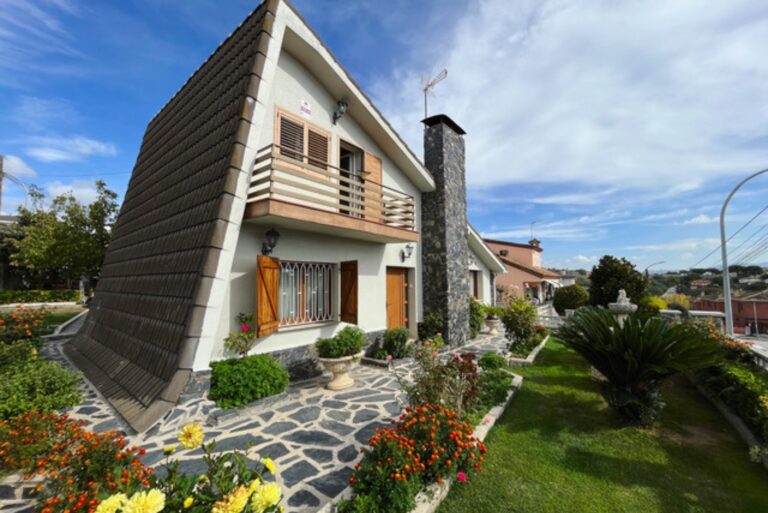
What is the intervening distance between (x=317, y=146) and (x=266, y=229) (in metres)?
3.26

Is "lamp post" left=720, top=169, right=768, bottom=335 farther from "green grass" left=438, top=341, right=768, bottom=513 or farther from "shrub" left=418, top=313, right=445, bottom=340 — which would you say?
"shrub" left=418, top=313, right=445, bottom=340

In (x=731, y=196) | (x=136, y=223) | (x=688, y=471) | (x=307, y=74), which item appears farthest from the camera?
(x=731, y=196)

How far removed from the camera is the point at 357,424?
6016mm

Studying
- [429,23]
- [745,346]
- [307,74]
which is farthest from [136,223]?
[745,346]

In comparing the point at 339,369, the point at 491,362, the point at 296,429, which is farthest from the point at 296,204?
the point at 491,362

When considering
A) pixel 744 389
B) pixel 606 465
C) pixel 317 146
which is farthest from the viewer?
pixel 317 146

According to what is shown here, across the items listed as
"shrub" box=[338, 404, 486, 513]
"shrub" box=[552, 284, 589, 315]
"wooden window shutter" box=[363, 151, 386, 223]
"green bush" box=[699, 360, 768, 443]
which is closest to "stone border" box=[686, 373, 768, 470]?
"green bush" box=[699, 360, 768, 443]

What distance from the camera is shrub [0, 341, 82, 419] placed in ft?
17.3

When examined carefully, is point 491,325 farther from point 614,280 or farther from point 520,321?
point 614,280

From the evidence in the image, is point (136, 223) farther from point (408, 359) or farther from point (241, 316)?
point (408, 359)

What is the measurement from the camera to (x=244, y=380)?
6.43m

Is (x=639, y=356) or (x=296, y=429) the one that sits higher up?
(x=639, y=356)

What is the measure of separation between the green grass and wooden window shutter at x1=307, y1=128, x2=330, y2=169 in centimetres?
814

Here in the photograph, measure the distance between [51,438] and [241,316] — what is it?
342cm
